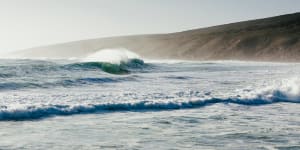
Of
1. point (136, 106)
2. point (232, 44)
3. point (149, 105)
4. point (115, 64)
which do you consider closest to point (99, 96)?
point (136, 106)

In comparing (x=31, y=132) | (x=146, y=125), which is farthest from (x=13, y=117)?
(x=146, y=125)

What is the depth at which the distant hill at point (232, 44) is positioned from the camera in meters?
80.6

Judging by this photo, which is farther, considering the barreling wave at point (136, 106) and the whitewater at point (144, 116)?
the barreling wave at point (136, 106)

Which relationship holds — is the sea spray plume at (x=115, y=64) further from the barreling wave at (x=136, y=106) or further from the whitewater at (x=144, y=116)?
the barreling wave at (x=136, y=106)

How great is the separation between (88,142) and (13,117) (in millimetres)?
3278

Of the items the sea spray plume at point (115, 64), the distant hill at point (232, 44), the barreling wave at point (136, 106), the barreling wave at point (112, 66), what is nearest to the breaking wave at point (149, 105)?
the barreling wave at point (136, 106)

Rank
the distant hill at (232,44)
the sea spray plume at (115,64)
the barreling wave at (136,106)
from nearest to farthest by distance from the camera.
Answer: the barreling wave at (136,106) < the sea spray plume at (115,64) < the distant hill at (232,44)

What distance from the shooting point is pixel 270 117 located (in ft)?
38.2

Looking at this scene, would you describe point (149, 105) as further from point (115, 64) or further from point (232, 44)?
point (232, 44)

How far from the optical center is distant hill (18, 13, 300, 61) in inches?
3174

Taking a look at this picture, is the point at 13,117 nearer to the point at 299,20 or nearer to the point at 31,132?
the point at 31,132

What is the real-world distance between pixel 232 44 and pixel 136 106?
79.3 m

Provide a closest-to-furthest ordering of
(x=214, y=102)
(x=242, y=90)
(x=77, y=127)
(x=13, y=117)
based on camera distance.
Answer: (x=77, y=127)
(x=13, y=117)
(x=214, y=102)
(x=242, y=90)

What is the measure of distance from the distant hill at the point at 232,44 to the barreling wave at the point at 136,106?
2277 inches
